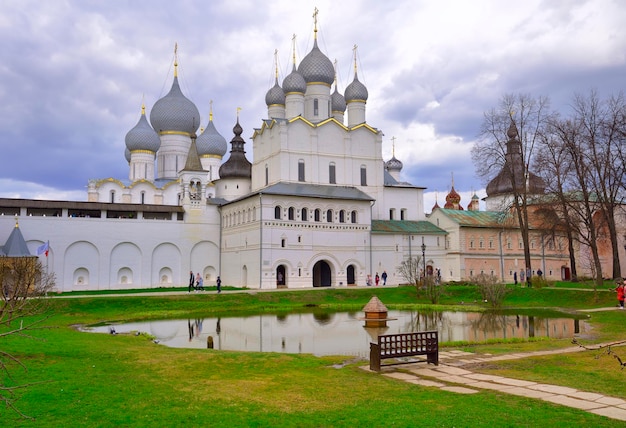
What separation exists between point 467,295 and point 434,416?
86.8 feet

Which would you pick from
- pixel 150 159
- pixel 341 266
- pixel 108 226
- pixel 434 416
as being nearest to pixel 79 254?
pixel 108 226

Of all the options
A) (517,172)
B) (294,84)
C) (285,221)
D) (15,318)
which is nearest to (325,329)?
(15,318)

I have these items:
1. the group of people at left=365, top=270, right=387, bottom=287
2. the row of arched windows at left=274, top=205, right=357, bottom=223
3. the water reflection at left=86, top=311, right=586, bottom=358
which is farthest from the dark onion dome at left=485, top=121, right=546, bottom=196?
the water reflection at left=86, top=311, right=586, bottom=358

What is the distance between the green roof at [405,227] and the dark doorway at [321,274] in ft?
15.0

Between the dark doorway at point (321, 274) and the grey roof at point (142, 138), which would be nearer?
the dark doorway at point (321, 274)

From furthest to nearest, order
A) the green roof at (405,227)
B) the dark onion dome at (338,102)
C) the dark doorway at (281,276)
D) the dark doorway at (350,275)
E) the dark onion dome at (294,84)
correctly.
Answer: the dark onion dome at (338,102), the dark onion dome at (294,84), the green roof at (405,227), the dark doorway at (350,275), the dark doorway at (281,276)

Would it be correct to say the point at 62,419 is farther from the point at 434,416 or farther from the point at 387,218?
the point at 387,218

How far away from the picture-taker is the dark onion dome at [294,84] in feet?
146

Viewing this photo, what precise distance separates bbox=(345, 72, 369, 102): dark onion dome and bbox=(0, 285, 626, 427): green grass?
33.1m

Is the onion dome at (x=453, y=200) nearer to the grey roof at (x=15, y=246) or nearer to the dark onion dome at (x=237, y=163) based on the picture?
the dark onion dome at (x=237, y=163)

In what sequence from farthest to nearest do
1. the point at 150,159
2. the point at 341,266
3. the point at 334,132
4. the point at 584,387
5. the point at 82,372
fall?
the point at 150,159 < the point at 334,132 < the point at 341,266 < the point at 82,372 < the point at 584,387

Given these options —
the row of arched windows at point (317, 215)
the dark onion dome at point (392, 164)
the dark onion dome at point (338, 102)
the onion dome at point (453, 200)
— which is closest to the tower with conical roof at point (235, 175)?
the dark onion dome at point (338, 102)

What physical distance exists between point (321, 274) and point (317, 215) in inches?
201

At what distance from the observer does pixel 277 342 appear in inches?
651
